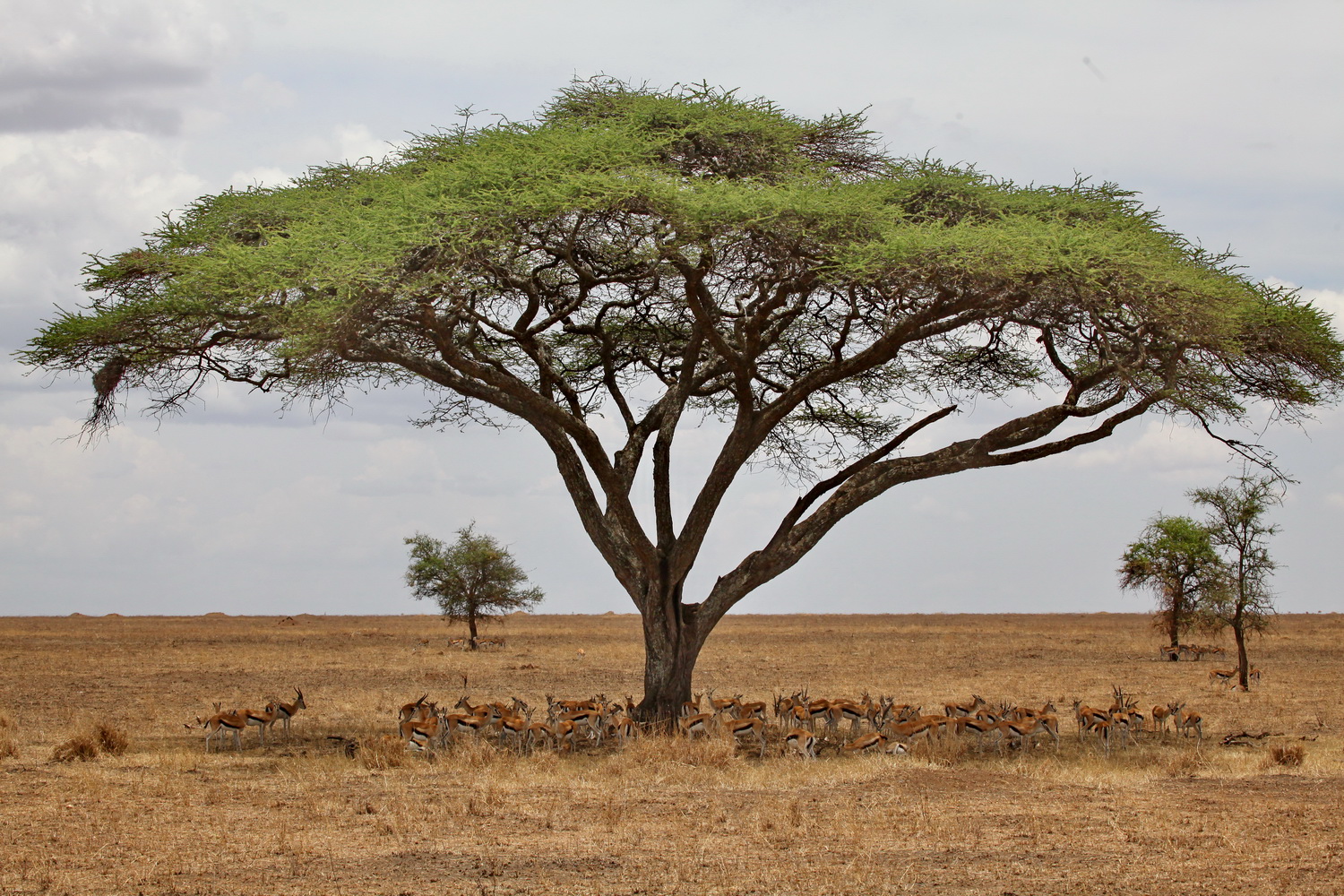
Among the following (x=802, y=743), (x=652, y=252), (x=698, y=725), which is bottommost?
(x=802, y=743)

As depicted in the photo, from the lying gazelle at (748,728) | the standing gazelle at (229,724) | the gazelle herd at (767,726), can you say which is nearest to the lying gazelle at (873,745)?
the gazelle herd at (767,726)

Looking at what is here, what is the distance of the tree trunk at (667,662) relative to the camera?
15422 mm

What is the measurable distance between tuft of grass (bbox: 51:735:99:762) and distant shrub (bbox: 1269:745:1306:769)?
12.9 meters

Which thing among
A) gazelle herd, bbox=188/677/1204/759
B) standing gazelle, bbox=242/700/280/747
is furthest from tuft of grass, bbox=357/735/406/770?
standing gazelle, bbox=242/700/280/747

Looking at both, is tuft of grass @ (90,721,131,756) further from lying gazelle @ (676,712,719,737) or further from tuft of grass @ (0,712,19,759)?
lying gazelle @ (676,712,719,737)

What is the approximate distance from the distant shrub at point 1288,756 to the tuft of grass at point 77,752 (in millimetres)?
12906

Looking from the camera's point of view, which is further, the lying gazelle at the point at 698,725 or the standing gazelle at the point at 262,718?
the standing gazelle at the point at 262,718

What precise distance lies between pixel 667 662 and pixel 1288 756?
722 cm

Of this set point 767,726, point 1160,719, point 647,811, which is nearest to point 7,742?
point 647,811

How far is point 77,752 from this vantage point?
13.0m

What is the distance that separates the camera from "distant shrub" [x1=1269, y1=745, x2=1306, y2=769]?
13.0 metres

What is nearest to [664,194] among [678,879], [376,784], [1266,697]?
[376,784]

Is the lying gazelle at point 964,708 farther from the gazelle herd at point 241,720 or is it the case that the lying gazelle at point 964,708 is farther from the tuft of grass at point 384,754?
the gazelle herd at point 241,720

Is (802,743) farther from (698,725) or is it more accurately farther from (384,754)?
(384,754)
